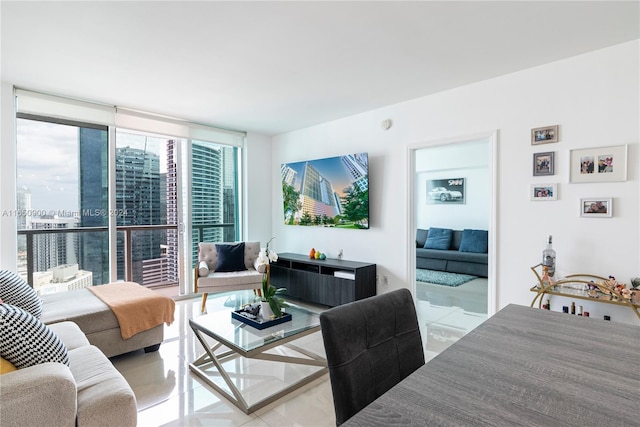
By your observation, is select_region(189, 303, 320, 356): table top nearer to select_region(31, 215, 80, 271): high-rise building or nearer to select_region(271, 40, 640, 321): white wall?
select_region(271, 40, 640, 321): white wall

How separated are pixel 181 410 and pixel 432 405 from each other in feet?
6.12

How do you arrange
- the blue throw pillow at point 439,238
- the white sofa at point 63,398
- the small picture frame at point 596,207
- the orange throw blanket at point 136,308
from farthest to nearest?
the blue throw pillow at point 439,238 < the orange throw blanket at point 136,308 < the small picture frame at point 596,207 < the white sofa at point 63,398

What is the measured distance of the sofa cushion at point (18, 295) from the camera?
2.28 meters

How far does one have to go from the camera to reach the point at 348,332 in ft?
3.52

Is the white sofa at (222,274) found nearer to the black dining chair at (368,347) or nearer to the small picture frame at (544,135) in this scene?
the black dining chair at (368,347)

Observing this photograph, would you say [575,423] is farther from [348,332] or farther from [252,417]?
[252,417]

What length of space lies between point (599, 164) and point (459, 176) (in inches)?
169

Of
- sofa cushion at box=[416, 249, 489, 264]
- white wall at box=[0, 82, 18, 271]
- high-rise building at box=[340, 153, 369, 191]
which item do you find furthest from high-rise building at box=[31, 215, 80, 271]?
sofa cushion at box=[416, 249, 489, 264]

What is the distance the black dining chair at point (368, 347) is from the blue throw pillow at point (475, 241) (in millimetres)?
5310

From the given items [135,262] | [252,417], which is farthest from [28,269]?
[252,417]

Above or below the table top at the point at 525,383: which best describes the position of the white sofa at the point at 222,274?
below

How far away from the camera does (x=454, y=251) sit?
20.6 feet

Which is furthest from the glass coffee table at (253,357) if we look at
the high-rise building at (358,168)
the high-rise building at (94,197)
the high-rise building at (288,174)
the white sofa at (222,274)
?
the high-rise building at (288,174)

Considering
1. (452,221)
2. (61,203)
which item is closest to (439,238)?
(452,221)
